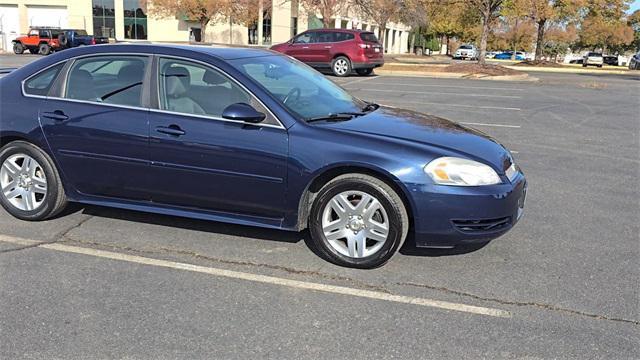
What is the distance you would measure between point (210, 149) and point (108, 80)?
4.05ft

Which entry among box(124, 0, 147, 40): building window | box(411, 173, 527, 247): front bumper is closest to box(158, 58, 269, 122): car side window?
box(411, 173, 527, 247): front bumper

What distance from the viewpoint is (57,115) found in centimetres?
478

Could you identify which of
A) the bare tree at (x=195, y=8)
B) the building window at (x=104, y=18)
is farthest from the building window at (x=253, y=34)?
the building window at (x=104, y=18)

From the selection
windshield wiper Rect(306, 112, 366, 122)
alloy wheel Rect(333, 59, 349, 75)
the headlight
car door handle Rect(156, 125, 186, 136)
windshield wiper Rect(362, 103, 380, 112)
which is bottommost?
the headlight

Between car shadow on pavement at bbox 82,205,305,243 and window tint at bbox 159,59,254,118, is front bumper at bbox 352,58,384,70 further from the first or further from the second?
window tint at bbox 159,59,254,118

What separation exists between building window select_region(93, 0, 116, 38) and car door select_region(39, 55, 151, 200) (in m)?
57.0

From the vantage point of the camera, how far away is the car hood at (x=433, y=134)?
13.7 feet

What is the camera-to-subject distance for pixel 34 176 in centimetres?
500

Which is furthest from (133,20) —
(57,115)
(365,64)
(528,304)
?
(528,304)

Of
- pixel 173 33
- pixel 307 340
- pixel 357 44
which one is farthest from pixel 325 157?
pixel 173 33

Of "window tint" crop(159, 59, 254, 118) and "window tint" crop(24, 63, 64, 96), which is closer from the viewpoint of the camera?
"window tint" crop(159, 59, 254, 118)

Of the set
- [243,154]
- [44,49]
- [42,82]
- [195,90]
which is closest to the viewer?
[243,154]

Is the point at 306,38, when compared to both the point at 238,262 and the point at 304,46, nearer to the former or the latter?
the point at 304,46

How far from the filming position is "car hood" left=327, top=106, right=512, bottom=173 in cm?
419
